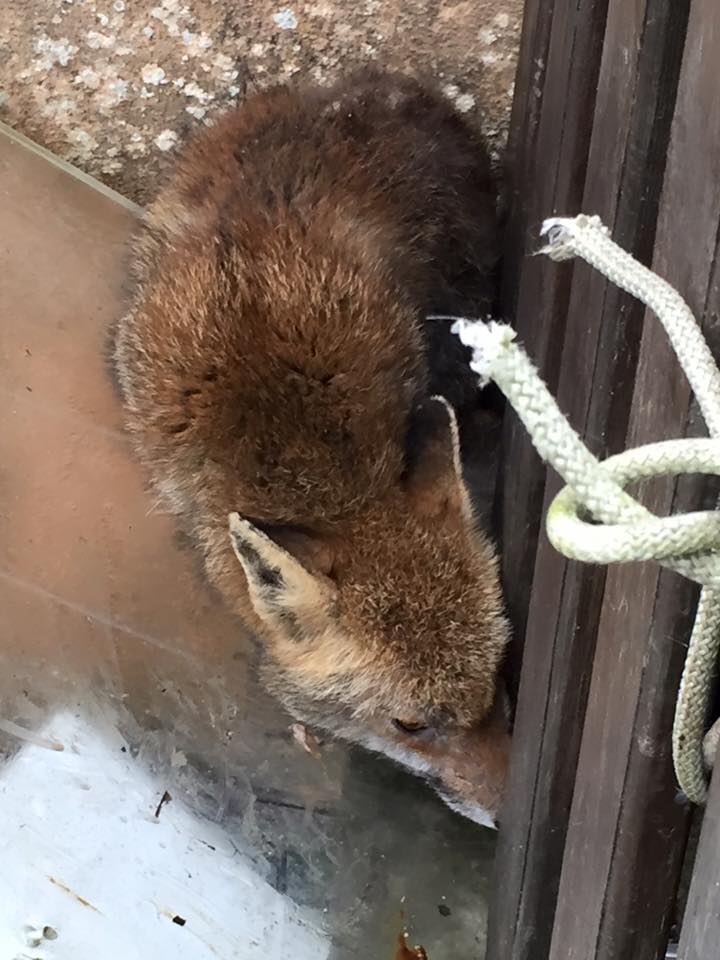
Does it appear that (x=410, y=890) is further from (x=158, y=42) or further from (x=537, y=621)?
(x=158, y=42)

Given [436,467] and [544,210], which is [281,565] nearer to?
[436,467]

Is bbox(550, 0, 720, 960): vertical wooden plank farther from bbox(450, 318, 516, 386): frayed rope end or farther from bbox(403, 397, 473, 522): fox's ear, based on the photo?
bbox(403, 397, 473, 522): fox's ear

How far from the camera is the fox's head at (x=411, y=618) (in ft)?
8.32

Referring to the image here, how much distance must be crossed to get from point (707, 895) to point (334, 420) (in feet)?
4.91

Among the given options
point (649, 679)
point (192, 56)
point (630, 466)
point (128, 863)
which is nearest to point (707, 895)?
point (649, 679)

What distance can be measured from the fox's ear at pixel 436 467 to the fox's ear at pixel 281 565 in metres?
0.30

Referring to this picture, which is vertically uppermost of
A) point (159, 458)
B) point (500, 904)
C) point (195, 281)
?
point (195, 281)

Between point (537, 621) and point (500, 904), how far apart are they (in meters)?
0.96

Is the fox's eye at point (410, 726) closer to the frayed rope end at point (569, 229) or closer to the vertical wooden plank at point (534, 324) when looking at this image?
the vertical wooden plank at point (534, 324)

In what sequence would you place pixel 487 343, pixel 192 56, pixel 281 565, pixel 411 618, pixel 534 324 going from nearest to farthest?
pixel 487 343, pixel 281 565, pixel 411 618, pixel 534 324, pixel 192 56

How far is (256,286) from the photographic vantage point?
8.62 ft

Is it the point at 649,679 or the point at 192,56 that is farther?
the point at 192,56

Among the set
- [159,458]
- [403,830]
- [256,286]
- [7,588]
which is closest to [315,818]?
[403,830]

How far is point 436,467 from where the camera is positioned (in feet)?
8.74
